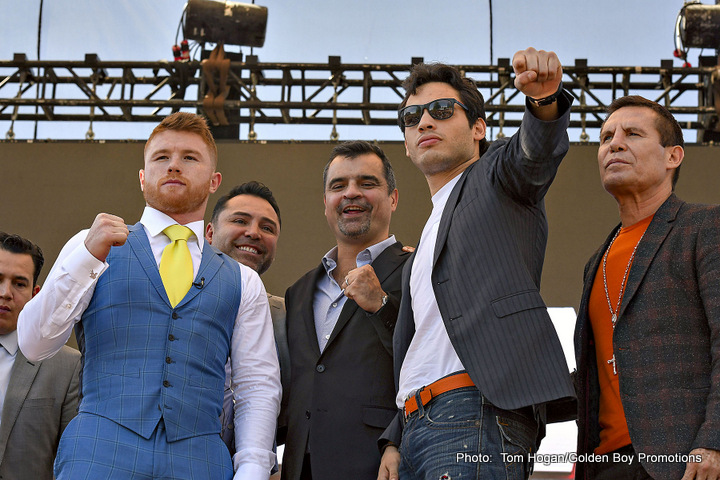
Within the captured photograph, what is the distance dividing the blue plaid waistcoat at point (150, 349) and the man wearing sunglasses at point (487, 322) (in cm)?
52

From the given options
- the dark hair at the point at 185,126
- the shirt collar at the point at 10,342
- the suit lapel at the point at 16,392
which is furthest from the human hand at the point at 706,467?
the shirt collar at the point at 10,342

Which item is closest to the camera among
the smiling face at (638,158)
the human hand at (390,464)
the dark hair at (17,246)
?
the human hand at (390,464)

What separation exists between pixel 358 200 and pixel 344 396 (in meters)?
0.76

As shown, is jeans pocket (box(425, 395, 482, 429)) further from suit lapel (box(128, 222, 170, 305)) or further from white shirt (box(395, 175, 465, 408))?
suit lapel (box(128, 222, 170, 305))

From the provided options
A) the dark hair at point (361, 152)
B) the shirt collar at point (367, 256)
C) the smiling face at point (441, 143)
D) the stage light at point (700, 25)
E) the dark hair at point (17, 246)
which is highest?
the stage light at point (700, 25)

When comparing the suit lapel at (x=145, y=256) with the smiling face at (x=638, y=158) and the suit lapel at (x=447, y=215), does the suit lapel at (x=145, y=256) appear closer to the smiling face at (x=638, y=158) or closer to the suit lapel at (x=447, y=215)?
the suit lapel at (x=447, y=215)

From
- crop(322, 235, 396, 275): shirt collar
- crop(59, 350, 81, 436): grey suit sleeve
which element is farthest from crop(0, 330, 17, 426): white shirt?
crop(322, 235, 396, 275): shirt collar

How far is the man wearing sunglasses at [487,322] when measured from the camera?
1.91 meters

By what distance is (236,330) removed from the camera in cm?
239

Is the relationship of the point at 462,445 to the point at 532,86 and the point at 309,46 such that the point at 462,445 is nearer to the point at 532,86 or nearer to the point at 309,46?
the point at 532,86

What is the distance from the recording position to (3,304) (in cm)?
326

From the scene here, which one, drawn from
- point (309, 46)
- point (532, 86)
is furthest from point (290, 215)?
Result: point (532, 86)

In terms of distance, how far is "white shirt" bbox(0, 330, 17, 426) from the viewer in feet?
10.4

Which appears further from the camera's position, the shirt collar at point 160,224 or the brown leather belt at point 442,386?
the shirt collar at point 160,224
